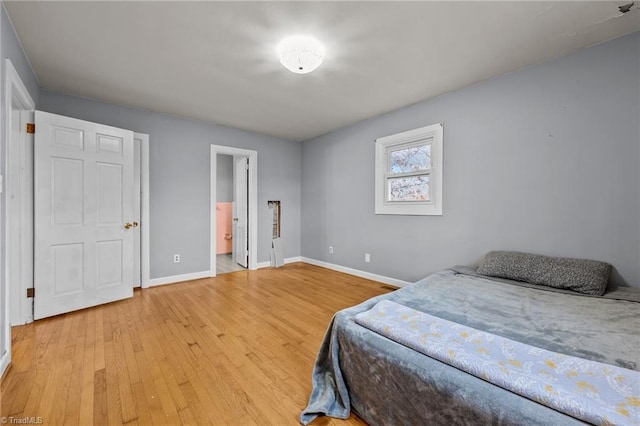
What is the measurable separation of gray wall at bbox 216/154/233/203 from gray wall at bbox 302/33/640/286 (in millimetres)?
3970

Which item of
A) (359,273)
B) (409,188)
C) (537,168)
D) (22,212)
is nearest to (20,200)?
(22,212)

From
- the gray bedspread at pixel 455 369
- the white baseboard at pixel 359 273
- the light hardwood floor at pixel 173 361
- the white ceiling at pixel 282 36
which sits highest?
the white ceiling at pixel 282 36

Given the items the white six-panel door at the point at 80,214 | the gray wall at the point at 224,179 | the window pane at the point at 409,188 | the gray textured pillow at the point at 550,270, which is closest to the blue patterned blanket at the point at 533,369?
the gray textured pillow at the point at 550,270

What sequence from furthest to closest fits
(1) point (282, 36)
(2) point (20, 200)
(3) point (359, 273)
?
(3) point (359, 273) → (2) point (20, 200) → (1) point (282, 36)

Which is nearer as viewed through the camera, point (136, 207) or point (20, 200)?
point (20, 200)

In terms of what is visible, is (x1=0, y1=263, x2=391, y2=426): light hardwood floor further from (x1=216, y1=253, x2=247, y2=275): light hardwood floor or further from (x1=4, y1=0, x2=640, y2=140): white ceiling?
(x1=4, y1=0, x2=640, y2=140): white ceiling

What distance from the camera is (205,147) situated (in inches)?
159

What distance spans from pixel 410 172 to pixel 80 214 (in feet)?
12.8

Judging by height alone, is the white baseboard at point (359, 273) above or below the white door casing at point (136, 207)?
below

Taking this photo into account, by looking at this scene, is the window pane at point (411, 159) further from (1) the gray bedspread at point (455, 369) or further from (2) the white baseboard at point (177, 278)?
(2) the white baseboard at point (177, 278)

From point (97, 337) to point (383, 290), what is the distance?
9.93 ft

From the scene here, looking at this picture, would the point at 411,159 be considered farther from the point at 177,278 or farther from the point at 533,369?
the point at 177,278

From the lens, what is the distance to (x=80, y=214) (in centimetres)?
275

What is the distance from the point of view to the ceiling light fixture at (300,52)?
2.07 m
